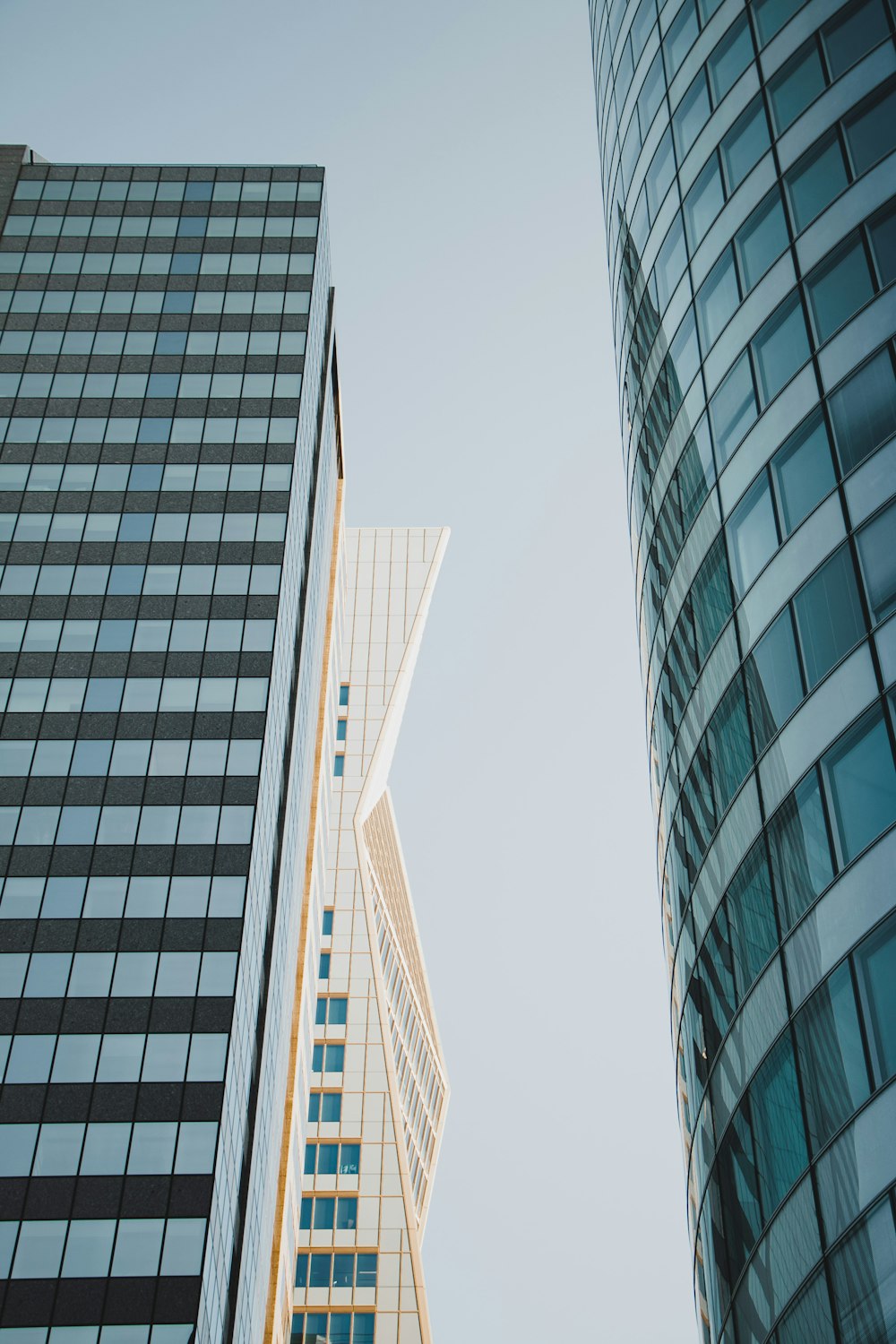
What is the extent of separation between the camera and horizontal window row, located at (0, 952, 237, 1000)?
48688mm

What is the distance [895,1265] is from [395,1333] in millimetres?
66905

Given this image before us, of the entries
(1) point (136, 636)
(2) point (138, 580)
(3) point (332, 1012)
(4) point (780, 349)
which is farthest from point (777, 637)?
(3) point (332, 1012)

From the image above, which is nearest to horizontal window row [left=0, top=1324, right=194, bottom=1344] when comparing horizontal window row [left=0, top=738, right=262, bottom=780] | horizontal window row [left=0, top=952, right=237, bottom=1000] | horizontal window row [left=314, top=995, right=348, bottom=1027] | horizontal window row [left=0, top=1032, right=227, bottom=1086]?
horizontal window row [left=0, top=1032, right=227, bottom=1086]

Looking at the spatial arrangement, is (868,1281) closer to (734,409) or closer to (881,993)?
(881,993)

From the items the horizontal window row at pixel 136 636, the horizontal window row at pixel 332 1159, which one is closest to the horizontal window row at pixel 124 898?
the horizontal window row at pixel 136 636

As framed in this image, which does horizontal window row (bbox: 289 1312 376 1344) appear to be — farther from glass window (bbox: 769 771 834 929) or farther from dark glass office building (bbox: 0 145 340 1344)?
glass window (bbox: 769 771 834 929)

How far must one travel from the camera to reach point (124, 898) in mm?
51031

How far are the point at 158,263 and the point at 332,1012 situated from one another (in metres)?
47.5

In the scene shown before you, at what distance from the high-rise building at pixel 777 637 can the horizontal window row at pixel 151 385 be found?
32120mm

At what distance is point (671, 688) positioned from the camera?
33656 mm

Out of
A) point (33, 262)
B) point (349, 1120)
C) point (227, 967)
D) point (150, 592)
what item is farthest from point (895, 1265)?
point (349, 1120)

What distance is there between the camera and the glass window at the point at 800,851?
2327 centimetres

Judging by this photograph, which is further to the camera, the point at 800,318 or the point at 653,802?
the point at 653,802

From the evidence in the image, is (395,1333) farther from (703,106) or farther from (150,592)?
(703,106)
